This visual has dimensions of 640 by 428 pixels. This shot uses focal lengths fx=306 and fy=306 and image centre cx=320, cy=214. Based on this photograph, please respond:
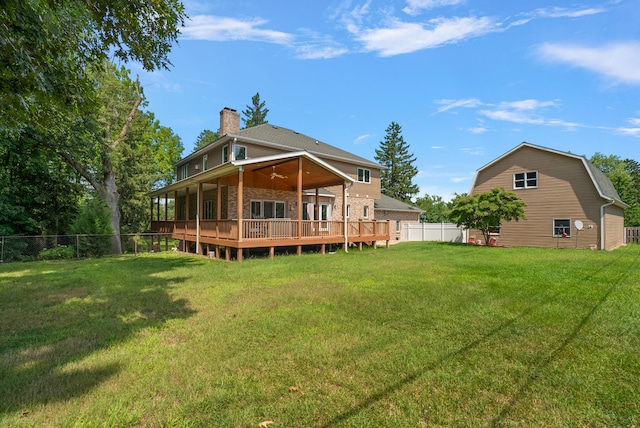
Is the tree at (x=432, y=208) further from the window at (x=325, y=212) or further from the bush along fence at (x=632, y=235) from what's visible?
the window at (x=325, y=212)

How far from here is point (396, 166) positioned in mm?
49406

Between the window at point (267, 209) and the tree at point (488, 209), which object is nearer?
the window at point (267, 209)

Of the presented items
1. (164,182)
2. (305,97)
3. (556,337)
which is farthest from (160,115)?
(556,337)

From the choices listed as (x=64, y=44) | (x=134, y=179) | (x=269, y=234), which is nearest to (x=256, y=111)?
(x=134, y=179)

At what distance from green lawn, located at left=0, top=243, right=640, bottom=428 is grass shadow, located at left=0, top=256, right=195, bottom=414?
1.1 inches

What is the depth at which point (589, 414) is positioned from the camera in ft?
7.73

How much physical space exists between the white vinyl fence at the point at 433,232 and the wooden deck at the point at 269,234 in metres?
8.81

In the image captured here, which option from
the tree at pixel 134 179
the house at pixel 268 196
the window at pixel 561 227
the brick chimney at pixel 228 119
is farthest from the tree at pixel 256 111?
the window at pixel 561 227

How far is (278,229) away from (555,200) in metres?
17.0

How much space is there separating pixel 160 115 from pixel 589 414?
4097 centimetres

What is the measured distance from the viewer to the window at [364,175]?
23.0m

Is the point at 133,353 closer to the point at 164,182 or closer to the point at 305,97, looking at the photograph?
the point at 305,97

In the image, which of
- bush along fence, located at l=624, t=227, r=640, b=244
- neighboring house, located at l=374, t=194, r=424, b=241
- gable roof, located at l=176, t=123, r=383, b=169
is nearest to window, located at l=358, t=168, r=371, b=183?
gable roof, located at l=176, t=123, r=383, b=169

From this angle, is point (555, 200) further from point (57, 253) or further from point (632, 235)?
point (57, 253)
